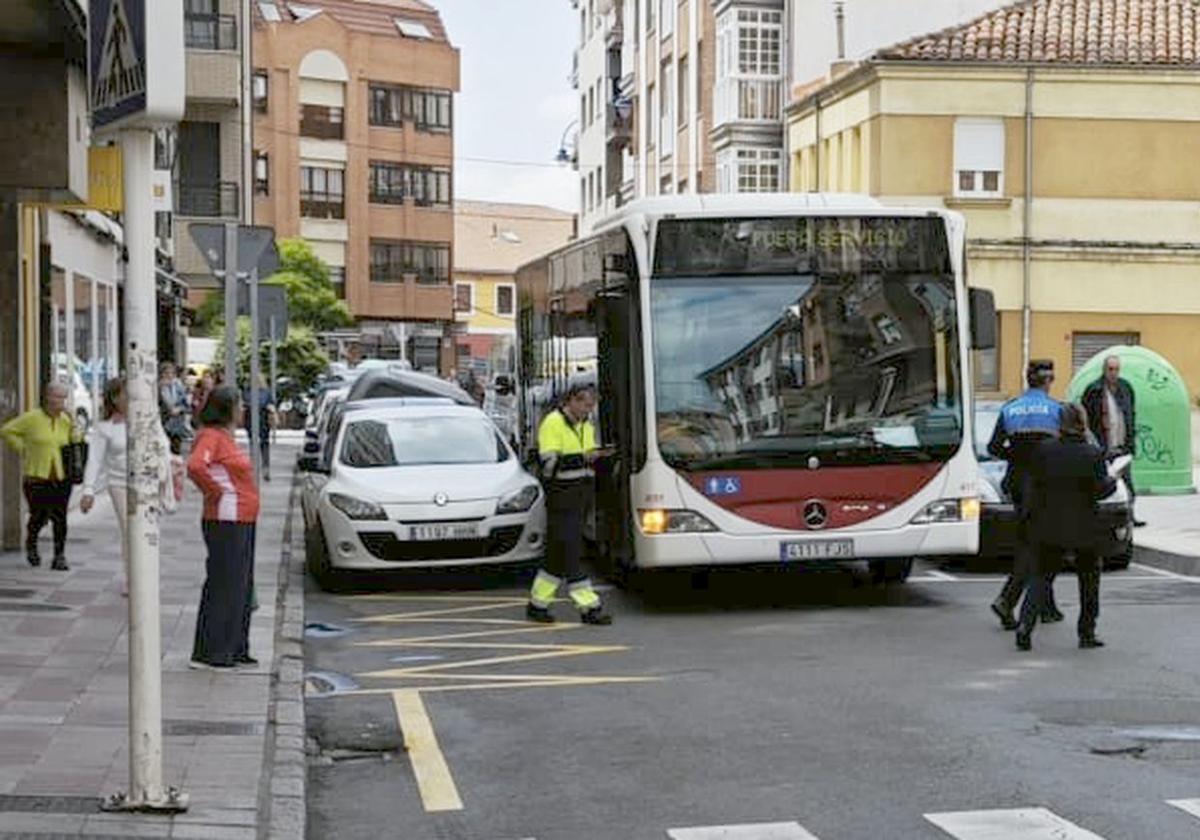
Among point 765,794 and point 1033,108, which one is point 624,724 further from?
point 1033,108

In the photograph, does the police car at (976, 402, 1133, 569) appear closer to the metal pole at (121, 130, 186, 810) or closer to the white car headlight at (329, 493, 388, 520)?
the white car headlight at (329, 493, 388, 520)

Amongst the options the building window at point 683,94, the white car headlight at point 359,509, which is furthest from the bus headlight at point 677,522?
the building window at point 683,94

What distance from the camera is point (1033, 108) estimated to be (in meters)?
37.3

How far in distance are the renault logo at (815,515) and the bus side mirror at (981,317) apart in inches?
69.5

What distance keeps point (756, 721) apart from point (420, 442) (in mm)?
7963

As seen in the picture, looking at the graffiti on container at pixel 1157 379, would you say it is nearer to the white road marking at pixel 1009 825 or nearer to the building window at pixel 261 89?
the white road marking at pixel 1009 825

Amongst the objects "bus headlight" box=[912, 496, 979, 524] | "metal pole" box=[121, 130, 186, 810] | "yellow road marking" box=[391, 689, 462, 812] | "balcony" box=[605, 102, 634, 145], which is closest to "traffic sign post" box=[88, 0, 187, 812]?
"metal pole" box=[121, 130, 186, 810]

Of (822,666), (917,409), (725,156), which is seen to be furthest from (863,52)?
(822,666)

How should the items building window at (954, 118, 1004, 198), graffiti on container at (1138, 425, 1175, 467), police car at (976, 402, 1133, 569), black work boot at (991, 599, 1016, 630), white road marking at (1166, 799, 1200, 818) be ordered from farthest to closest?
1. building window at (954, 118, 1004, 198)
2. graffiti on container at (1138, 425, 1175, 467)
3. police car at (976, 402, 1133, 569)
4. black work boot at (991, 599, 1016, 630)
5. white road marking at (1166, 799, 1200, 818)

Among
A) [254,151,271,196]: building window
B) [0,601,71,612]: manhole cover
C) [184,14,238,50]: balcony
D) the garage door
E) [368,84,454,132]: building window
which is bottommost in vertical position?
[0,601,71,612]: manhole cover

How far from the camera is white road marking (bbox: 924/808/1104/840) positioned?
7.29 m

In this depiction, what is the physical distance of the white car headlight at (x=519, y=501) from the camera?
52.2 ft

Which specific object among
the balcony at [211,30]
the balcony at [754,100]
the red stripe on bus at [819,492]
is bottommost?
the red stripe on bus at [819,492]

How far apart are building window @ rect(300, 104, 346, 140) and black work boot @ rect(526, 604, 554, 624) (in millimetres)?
65923
